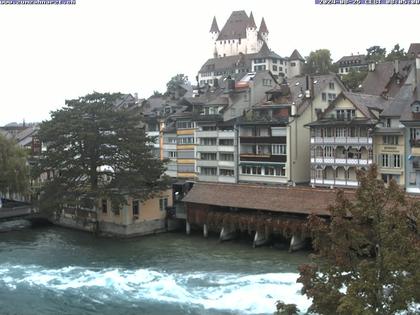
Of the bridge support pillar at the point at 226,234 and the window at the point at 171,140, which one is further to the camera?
the window at the point at 171,140

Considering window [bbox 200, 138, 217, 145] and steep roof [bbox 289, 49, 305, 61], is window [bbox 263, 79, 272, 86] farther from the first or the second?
steep roof [bbox 289, 49, 305, 61]

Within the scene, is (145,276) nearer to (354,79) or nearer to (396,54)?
(354,79)

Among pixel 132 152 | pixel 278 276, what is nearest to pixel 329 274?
pixel 278 276

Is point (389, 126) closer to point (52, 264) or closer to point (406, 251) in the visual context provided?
point (52, 264)

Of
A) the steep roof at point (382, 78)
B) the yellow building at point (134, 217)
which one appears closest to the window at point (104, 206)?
the yellow building at point (134, 217)

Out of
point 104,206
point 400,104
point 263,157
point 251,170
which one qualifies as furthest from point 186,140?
point 400,104

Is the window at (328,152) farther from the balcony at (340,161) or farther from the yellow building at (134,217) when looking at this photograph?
the yellow building at (134,217)

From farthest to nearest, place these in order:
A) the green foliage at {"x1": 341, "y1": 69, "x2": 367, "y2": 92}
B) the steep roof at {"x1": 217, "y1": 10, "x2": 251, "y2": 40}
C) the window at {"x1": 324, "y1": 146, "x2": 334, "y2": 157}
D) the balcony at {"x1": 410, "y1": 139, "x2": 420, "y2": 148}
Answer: the steep roof at {"x1": 217, "y1": 10, "x2": 251, "y2": 40}
the green foliage at {"x1": 341, "y1": 69, "x2": 367, "y2": 92}
the window at {"x1": 324, "y1": 146, "x2": 334, "y2": 157}
the balcony at {"x1": 410, "y1": 139, "x2": 420, "y2": 148}

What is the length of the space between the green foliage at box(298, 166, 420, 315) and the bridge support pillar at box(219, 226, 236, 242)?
35.0m

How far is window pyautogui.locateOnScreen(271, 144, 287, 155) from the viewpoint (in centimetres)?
6600

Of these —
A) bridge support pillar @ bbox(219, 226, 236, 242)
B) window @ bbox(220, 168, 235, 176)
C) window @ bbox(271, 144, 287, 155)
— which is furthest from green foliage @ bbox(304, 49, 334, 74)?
bridge support pillar @ bbox(219, 226, 236, 242)

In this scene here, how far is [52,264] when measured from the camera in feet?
147

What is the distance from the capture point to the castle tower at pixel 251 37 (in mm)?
187625

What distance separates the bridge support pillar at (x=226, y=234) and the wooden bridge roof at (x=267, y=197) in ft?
7.05
